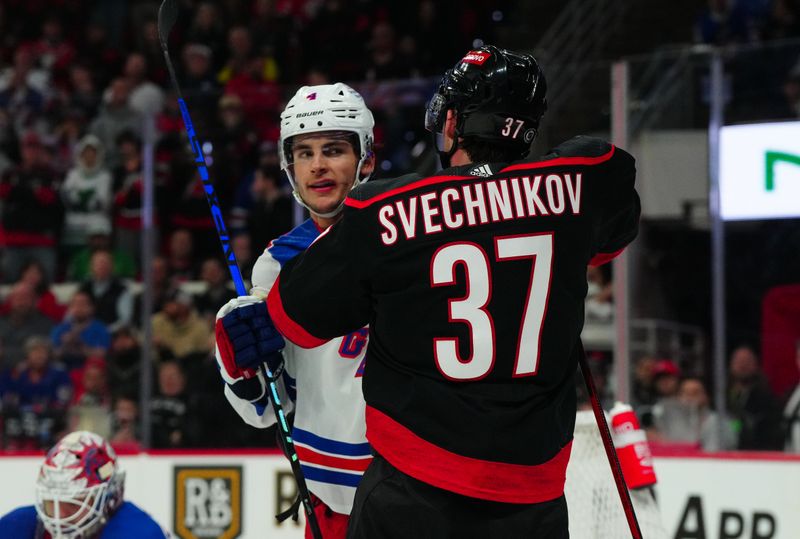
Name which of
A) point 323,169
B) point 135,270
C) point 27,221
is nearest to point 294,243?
point 323,169

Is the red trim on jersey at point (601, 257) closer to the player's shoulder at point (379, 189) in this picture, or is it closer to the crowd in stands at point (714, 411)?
the player's shoulder at point (379, 189)

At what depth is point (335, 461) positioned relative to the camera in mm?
2686

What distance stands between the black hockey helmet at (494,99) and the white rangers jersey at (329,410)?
59cm

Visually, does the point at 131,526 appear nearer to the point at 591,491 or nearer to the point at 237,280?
the point at 591,491

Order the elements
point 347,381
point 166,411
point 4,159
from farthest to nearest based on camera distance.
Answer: point 4,159 < point 166,411 < point 347,381

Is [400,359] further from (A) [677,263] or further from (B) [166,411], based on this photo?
(B) [166,411]

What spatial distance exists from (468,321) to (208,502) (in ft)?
9.00

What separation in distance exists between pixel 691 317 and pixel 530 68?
2913 mm

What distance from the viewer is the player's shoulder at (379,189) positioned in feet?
6.89

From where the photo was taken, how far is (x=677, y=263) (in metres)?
4.95

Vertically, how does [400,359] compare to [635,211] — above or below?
below

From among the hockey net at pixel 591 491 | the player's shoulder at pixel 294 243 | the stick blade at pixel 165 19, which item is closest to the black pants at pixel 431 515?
the player's shoulder at pixel 294 243

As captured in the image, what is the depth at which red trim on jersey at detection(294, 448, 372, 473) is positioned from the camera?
2.67 metres

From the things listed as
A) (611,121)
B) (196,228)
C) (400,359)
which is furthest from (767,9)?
(400,359)
